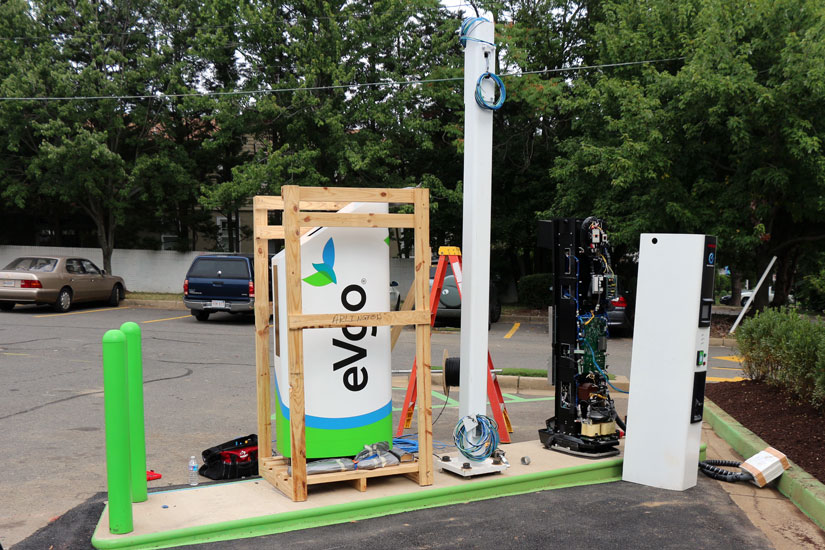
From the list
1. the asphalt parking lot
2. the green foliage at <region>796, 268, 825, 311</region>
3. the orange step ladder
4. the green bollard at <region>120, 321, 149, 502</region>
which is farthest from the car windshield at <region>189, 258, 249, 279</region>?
the green foliage at <region>796, 268, 825, 311</region>

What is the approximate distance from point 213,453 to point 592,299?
3.33 meters

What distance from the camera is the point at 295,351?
15.3ft

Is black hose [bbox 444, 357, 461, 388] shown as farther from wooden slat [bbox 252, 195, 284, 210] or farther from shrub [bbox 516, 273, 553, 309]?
shrub [bbox 516, 273, 553, 309]

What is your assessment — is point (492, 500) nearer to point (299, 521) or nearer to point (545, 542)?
point (545, 542)

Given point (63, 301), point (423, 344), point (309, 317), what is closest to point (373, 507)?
point (423, 344)

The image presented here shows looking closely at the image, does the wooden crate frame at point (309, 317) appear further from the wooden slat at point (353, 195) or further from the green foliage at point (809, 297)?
the green foliage at point (809, 297)

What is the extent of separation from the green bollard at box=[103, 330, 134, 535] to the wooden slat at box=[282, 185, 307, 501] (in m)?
1.03

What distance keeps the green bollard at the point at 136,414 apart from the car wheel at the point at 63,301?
15.7 meters

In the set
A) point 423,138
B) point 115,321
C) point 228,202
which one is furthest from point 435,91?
point 115,321

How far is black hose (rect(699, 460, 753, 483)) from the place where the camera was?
577 cm

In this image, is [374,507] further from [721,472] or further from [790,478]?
[790,478]

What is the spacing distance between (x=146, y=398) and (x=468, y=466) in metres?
4.91

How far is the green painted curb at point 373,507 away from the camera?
4.18 meters

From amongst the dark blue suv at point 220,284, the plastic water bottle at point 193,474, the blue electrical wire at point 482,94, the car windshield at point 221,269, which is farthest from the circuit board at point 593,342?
the car windshield at point 221,269
